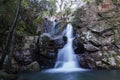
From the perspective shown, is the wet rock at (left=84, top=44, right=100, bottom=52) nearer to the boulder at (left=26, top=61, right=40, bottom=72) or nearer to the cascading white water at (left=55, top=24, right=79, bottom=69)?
the cascading white water at (left=55, top=24, right=79, bottom=69)

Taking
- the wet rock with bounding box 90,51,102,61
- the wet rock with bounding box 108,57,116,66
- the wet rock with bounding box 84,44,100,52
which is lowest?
the wet rock with bounding box 108,57,116,66

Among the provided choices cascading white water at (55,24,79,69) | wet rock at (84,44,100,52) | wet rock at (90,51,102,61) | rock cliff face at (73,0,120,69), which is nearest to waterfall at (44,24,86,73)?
cascading white water at (55,24,79,69)

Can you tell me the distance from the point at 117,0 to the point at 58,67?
9.75 metres

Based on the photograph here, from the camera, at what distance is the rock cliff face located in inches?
918

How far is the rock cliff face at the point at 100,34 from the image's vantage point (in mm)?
23330

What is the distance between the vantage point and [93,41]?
2417cm

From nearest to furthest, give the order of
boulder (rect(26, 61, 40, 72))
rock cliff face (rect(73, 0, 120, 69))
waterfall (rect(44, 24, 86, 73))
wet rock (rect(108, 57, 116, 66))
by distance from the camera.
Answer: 1. boulder (rect(26, 61, 40, 72))
2. wet rock (rect(108, 57, 116, 66))
3. rock cliff face (rect(73, 0, 120, 69))
4. waterfall (rect(44, 24, 86, 73))

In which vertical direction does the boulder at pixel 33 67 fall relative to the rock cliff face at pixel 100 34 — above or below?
below

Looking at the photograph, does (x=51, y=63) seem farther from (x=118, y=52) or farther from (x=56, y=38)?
(x=118, y=52)

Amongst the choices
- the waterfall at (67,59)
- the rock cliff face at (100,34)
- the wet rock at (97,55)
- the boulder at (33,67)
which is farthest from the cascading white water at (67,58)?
the boulder at (33,67)

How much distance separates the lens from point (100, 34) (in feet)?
80.5

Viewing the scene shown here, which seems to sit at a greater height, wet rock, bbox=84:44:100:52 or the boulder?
wet rock, bbox=84:44:100:52

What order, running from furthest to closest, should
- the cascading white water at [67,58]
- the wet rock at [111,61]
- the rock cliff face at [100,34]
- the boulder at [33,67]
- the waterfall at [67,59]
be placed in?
1. the cascading white water at [67,58]
2. the waterfall at [67,59]
3. the rock cliff face at [100,34]
4. the wet rock at [111,61]
5. the boulder at [33,67]

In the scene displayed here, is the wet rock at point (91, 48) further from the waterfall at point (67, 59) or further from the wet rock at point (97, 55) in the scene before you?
the waterfall at point (67, 59)
